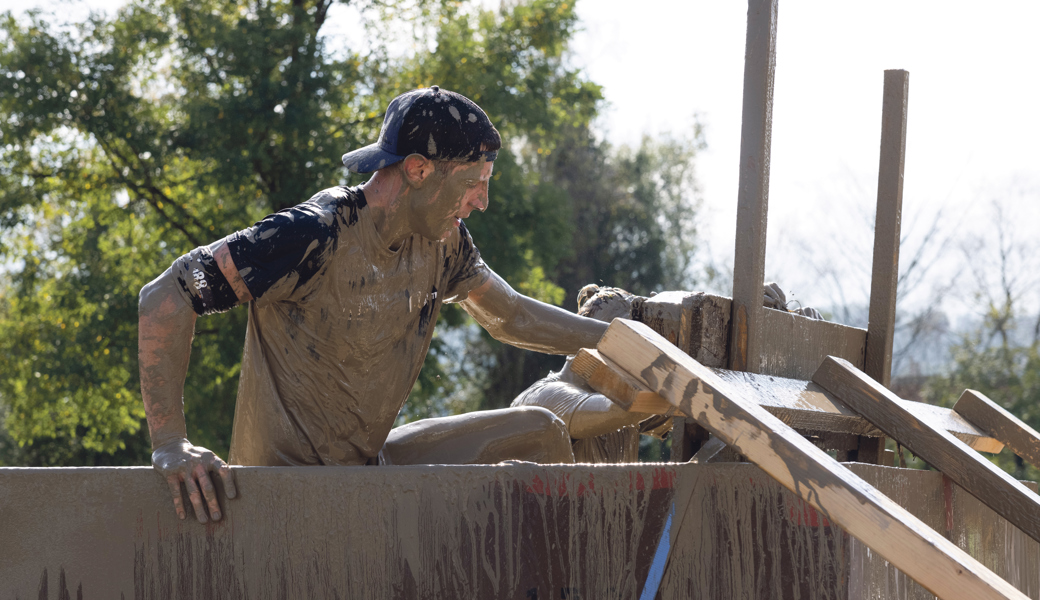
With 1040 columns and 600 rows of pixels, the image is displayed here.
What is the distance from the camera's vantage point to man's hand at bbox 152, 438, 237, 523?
2.07 metres

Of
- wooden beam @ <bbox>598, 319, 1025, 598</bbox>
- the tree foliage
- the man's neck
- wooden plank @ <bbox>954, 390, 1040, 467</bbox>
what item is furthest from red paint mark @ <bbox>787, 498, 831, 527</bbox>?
the tree foliage

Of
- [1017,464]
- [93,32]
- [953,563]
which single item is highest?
[93,32]

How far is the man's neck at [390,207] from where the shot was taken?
8.32ft

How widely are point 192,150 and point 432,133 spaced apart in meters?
12.0

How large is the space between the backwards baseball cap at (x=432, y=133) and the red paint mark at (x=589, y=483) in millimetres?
910

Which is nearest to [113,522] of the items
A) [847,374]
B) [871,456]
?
[847,374]

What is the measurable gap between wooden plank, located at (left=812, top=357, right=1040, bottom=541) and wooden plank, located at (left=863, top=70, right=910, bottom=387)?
0.81 metres

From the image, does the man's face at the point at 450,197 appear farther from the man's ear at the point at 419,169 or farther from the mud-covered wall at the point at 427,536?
the mud-covered wall at the point at 427,536

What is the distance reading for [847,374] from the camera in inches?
110

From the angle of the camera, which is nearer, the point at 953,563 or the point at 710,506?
the point at 953,563

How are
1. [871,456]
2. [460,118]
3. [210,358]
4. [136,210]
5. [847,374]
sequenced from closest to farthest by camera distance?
1. [460,118]
2. [847,374]
3. [871,456]
4. [210,358]
5. [136,210]

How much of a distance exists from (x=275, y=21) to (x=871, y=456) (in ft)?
40.6

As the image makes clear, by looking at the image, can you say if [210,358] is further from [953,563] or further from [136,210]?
[953,563]

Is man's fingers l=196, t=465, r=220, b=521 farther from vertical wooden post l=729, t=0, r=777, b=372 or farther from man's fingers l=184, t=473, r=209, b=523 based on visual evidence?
vertical wooden post l=729, t=0, r=777, b=372
